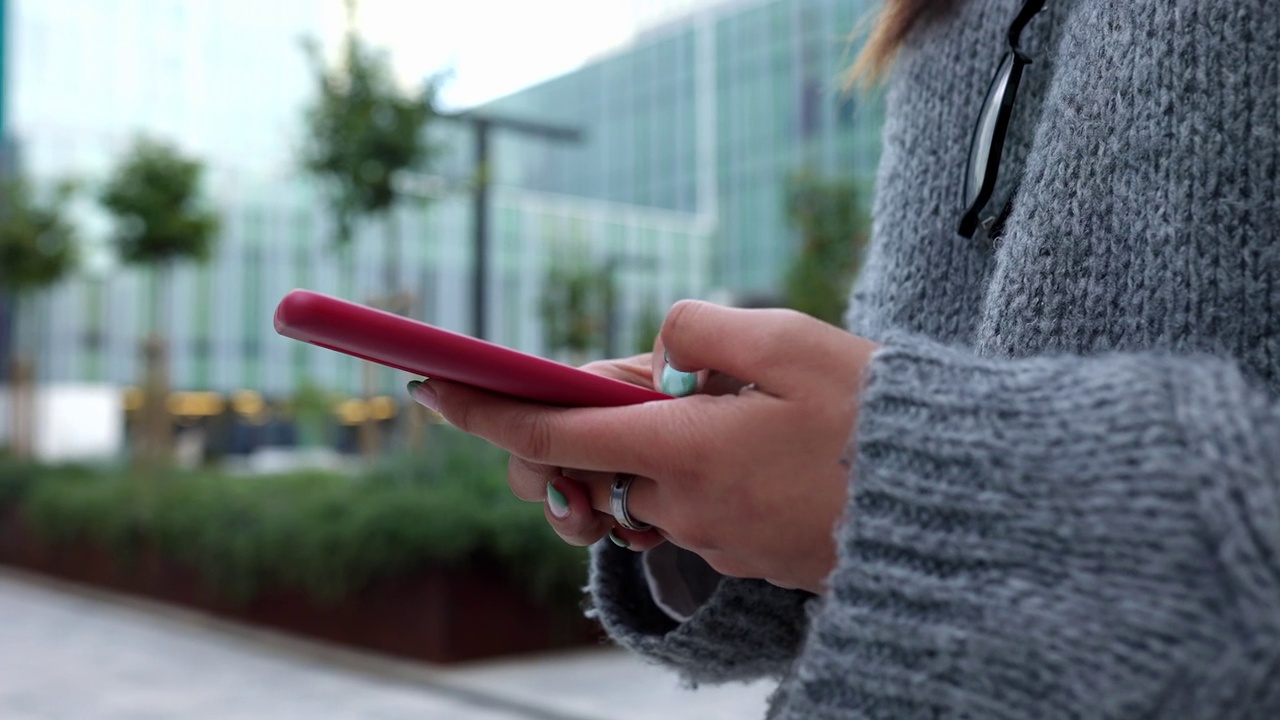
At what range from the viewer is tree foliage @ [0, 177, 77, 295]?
16578mm

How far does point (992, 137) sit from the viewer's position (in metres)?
0.91

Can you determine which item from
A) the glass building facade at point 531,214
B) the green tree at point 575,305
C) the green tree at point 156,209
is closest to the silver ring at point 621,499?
the green tree at point 156,209

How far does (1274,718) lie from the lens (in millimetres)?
541

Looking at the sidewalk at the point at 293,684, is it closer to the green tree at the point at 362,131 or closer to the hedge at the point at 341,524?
the hedge at the point at 341,524

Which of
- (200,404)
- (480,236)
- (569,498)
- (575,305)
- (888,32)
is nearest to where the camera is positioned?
(569,498)

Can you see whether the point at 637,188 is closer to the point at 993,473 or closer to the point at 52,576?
the point at 52,576

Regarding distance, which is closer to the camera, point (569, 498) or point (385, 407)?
point (569, 498)

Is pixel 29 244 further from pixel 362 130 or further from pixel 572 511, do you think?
pixel 572 511

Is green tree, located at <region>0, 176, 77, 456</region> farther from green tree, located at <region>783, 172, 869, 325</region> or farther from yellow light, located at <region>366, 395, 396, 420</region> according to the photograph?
yellow light, located at <region>366, 395, 396, 420</region>

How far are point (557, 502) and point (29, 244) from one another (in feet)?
59.0

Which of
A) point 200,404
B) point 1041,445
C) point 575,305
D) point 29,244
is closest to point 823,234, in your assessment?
point 29,244

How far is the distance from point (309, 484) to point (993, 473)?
859 centimetres

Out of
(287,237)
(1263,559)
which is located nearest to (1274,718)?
(1263,559)

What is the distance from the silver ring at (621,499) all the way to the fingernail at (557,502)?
0.15ft
